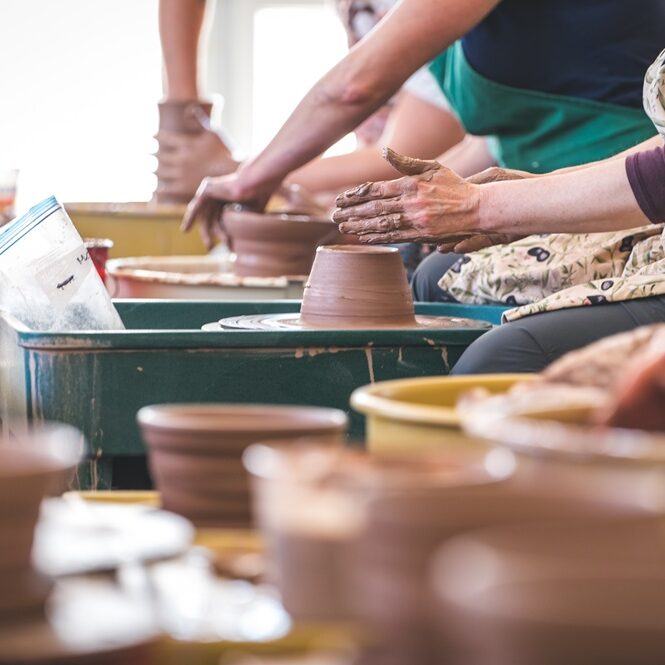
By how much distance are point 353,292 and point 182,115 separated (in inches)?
78.2

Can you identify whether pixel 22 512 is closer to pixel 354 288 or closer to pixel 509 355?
pixel 509 355

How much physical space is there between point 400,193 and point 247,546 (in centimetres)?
108

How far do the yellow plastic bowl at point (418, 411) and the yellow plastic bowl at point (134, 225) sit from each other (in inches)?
114

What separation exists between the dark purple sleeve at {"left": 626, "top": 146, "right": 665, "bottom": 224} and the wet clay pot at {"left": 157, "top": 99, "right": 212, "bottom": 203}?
2.36 metres

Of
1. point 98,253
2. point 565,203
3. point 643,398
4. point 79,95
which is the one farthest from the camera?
point 79,95

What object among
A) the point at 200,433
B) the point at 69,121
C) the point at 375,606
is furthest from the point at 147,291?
the point at 69,121

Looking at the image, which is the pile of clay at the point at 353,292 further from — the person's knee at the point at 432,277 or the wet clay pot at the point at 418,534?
the wet clay pot at the point at 418,534

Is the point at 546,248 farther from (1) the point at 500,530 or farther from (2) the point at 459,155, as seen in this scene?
(1) the point at 500,530

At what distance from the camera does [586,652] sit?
0.53m

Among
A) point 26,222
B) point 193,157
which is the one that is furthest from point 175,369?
point 193,157

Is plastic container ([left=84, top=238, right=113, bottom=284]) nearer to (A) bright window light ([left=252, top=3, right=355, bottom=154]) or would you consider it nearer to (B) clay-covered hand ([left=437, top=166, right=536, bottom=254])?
(B) clay-covered hand ([left=437, top=166, right=536, bottom=254])

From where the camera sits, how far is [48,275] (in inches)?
76.0

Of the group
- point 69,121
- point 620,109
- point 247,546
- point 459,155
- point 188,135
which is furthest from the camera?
point 69,121

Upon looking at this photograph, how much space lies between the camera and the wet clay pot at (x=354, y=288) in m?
1.91
